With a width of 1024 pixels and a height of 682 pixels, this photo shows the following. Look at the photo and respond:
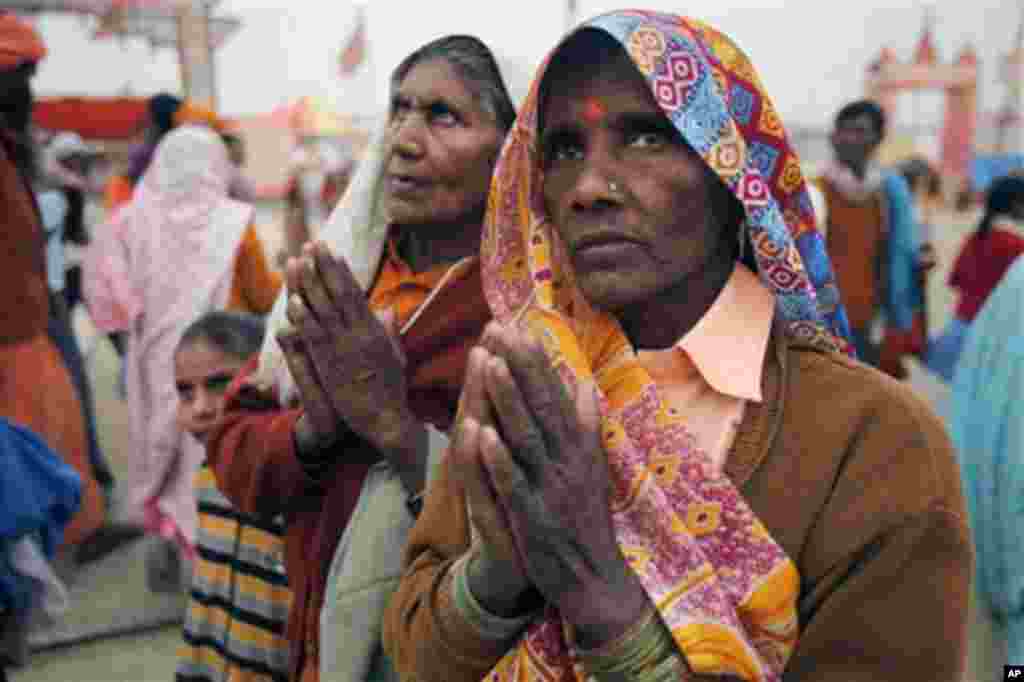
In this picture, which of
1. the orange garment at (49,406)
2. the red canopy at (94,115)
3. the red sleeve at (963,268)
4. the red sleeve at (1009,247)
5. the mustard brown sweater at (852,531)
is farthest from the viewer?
the red canopy at (94,115)

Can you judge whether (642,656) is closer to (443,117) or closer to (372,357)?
(372,357)

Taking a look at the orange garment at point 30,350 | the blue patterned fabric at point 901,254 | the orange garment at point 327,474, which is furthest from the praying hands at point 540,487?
the blue patterned fabric at point 901,254

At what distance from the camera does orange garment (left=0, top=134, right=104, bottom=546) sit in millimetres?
3039

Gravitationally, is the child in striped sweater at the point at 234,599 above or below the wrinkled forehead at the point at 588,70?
below

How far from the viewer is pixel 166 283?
3607 mm

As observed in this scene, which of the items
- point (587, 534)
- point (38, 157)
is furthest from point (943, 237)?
point (587, 534)

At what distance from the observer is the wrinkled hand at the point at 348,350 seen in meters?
1.28

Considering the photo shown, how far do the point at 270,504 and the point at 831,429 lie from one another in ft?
3.14

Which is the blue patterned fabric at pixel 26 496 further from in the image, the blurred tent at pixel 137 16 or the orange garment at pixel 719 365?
the blurred tent at pixel 137 16

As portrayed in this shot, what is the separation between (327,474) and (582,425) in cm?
76

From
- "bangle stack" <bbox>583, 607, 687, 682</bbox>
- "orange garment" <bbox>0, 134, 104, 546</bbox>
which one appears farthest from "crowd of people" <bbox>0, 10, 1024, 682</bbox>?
"orange garment" <bbox>0, 134, 104, 546</bbox>

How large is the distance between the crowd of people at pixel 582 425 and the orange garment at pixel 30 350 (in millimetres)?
1747

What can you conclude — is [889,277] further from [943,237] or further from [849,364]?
[943,237]

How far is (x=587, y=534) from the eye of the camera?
86 centimetres
